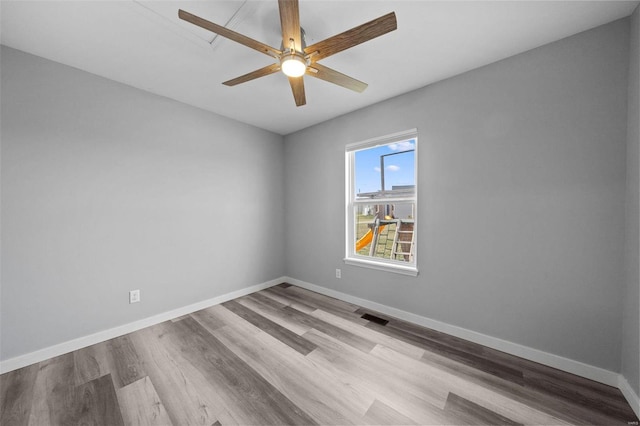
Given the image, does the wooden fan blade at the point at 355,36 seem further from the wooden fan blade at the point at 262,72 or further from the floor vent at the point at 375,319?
the floor vent at the point at 375,319

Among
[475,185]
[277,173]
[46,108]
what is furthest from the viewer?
[277,173]

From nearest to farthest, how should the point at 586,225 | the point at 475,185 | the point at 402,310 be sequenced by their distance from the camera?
the point at 586,225, the point at 475,185, the point at 402,310

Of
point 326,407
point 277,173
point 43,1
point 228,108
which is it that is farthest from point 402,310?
point 43,1

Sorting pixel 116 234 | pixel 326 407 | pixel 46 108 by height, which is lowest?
pixel 326 407

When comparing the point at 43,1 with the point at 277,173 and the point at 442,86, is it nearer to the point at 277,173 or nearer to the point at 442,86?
the point at 277,173

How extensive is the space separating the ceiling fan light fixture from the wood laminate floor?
221cm

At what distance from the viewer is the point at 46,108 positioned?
6.45 ft

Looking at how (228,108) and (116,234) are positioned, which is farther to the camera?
(228,108)

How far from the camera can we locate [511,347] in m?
1.97

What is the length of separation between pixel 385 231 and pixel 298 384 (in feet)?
6.32

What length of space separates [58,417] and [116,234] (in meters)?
1.43

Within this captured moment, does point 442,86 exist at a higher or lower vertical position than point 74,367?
higher

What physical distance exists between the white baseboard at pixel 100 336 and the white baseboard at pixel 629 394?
11.8 ft

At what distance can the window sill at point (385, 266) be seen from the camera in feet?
8.36
